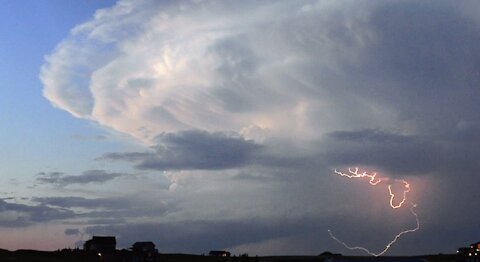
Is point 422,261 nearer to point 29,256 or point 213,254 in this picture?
point 29,256

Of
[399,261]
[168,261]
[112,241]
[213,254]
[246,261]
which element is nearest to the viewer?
[399,261]

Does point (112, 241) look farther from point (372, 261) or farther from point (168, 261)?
point (372, 261)

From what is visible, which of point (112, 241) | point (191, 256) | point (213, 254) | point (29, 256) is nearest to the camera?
point (29, 256)

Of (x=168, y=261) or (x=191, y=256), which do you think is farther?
(x=191, y=256)

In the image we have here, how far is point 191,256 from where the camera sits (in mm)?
139125

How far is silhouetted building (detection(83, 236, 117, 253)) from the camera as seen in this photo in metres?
122

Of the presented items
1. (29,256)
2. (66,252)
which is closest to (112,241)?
(66,252)

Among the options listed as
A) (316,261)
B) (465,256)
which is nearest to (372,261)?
(316,261)

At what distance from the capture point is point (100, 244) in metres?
123

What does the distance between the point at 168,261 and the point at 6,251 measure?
2938 cm

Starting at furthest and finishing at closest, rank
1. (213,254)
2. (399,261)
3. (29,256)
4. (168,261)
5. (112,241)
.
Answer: (213,254) < (112,241) < (168,261) < (29,256) < (399,261)

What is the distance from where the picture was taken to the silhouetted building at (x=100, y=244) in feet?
399

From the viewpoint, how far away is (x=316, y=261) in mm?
78000

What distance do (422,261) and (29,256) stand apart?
67.3 meters
